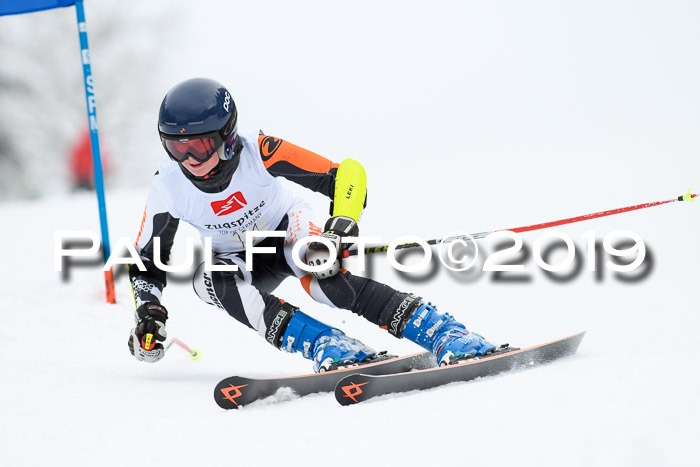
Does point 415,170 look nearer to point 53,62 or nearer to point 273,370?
point 273,370

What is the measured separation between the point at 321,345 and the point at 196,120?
1138mm

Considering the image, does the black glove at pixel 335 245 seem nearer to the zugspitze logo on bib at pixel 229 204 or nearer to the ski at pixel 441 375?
the zugspitze logo on bib at pixel 229 204

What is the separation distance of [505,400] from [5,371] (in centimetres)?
300

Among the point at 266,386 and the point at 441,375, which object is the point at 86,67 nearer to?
the point at 266,386

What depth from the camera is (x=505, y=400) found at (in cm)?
195

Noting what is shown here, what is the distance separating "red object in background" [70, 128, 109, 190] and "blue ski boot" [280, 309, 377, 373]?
1570cm

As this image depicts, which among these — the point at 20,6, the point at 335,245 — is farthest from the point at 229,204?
the point at 20,6

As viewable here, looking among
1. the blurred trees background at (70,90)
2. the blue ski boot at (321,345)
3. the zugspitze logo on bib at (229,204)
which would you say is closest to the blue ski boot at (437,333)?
the blue ski boot at (321,345)

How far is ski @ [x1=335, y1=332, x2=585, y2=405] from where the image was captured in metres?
2.34

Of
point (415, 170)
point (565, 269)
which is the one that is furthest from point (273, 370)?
point (415, 170)

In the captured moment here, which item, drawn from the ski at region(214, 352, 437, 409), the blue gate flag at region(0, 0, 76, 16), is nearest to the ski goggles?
the ski at region(214, 352, 437, 409)

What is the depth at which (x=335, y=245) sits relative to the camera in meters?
2.79

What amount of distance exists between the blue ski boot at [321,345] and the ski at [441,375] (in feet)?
1.17

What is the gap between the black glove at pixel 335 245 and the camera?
2.81 metres
